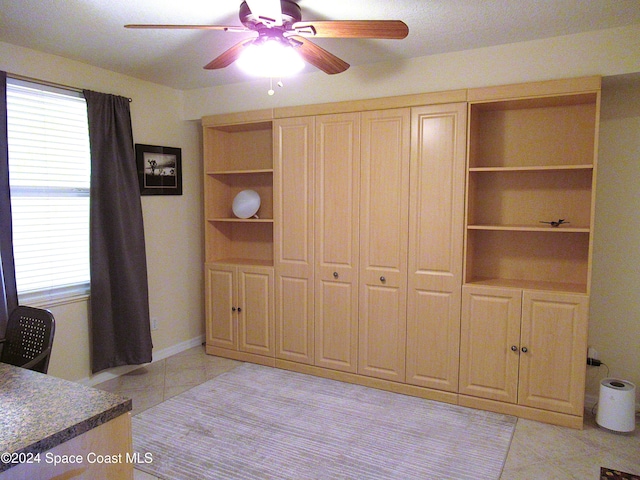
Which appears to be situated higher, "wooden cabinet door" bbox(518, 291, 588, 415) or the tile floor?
"wooden cabinet door" bbox(518, 291, 588, 415)

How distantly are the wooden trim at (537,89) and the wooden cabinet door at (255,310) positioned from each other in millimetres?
2096

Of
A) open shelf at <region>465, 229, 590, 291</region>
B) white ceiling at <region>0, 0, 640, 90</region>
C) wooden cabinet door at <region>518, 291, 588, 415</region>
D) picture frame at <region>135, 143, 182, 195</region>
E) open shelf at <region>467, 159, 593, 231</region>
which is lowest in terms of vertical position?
wooden cabinet door at <region>518, 291, 588, 415</region>

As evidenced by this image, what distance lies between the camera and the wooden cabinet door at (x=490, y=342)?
293cm

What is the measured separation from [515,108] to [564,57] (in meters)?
0.45

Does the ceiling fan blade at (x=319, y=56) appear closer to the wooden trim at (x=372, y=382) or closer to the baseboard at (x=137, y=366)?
the wooden trim at (x=372, y=382)

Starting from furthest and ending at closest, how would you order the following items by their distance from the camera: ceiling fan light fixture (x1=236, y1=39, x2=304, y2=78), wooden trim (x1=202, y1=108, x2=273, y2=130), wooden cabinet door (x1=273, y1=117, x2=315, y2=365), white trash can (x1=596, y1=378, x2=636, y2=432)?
1. wooden trim (x1=202, y1=108, x2=273, y2=130)
2. wooden cabinet door (x1=273, y1=117, x2=315, y2=365)
3. white trash can (x1=596, y1=378, x2=636, y2=432)
4. ceiling fan light fixture (x1=236, y1=39, x2=304, y2=78)

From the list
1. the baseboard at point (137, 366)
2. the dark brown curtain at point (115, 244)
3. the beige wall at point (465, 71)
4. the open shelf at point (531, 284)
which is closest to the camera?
the beige wall at point (465, 71)

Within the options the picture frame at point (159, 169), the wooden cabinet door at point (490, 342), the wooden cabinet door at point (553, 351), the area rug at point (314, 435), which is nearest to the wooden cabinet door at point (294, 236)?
the area rug at point (314, 435)

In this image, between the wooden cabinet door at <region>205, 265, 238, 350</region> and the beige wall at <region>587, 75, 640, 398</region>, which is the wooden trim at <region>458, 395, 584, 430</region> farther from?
the wooden cabinet door at <region>205, 265, 238, 350</region>

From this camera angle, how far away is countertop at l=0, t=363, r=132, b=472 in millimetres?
1187

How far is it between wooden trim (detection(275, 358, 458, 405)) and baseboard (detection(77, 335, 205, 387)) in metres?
1.07

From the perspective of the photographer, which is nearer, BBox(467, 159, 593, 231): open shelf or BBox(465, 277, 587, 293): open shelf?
BBox(465, 277, 587, 293): open shelf

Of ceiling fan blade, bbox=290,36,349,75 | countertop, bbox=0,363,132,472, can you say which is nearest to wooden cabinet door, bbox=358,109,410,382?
ceiling fan blade, bbox=290,36,349,75

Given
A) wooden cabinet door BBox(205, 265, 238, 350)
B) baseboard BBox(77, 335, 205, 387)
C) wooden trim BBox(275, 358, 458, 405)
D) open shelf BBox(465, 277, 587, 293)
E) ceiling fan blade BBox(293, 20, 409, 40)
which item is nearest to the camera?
ceiling fan blade BBox(293, 20, 409, 40)
